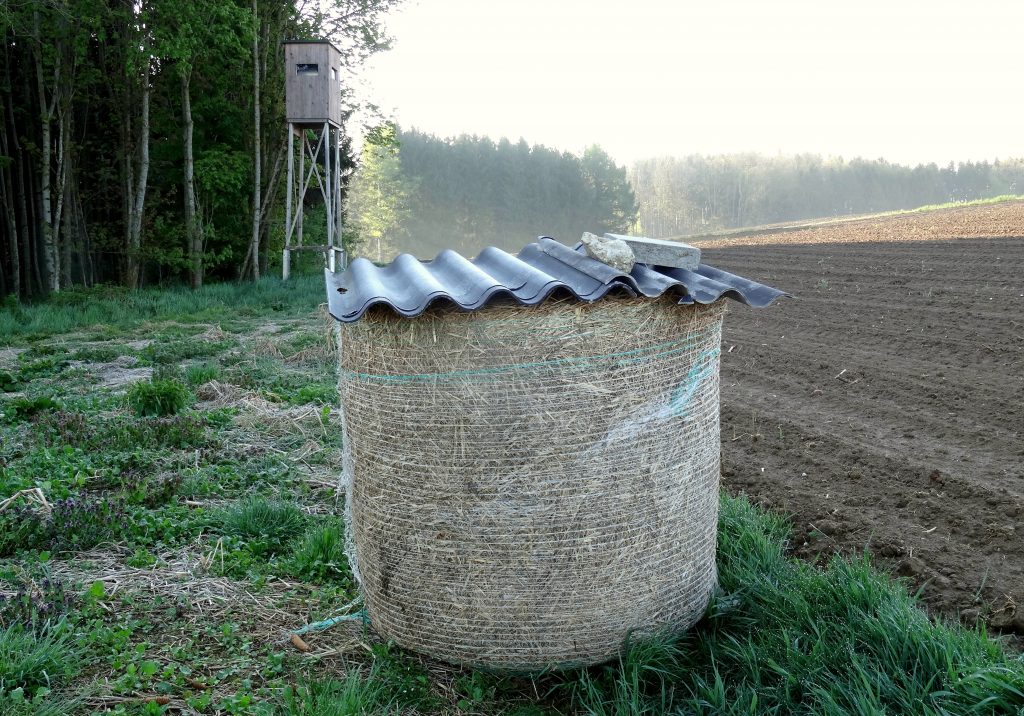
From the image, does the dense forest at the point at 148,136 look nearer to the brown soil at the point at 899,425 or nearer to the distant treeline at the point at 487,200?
the brown soil at the point at 899,425

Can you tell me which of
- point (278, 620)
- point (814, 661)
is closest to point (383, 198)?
point (278, 620)

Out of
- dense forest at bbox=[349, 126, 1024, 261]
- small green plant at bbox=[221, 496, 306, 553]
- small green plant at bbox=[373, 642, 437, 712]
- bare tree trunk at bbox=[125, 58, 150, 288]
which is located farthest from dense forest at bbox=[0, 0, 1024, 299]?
dense forest at bbox=[349, 126, 1024, 261]

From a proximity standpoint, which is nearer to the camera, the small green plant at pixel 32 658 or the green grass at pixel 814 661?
the green grass at pixel 814 661

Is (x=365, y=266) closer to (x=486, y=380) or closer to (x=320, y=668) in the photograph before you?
(x=486, y=380)

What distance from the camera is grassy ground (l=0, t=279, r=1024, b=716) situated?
8.75ft

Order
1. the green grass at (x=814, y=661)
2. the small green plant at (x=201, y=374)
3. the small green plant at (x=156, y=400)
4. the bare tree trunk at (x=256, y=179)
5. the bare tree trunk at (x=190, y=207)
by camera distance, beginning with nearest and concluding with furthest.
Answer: the green grass at (x=814, y=661)
the small green plant at (x=156, y=400)
the small green plant at (x=201, y=374)
the bare tree trunk at (x=190, y=207)
the bare tree trunk at (x=256, y=179)

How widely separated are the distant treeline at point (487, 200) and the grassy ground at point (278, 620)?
61.0 meters

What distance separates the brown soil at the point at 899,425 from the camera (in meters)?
4.00

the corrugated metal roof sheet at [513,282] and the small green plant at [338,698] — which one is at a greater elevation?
the corrugated metal roof sheet at [513,282]

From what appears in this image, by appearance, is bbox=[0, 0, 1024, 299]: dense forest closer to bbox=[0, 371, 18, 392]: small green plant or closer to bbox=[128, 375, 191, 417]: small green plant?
bbox=[0, 371, 18, 392]: small green plant

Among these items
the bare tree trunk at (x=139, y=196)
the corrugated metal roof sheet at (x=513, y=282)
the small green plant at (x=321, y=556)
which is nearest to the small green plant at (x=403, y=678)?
the small green plant at (x=321, y=556)

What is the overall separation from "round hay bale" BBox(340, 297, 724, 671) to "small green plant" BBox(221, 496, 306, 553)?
121 centimetres

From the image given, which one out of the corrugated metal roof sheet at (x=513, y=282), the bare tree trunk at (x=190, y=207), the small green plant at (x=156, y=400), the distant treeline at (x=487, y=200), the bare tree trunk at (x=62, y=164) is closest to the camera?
the corrugated metal roof sheet at (x=513, y=282)

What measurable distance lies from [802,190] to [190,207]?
7595 cm
